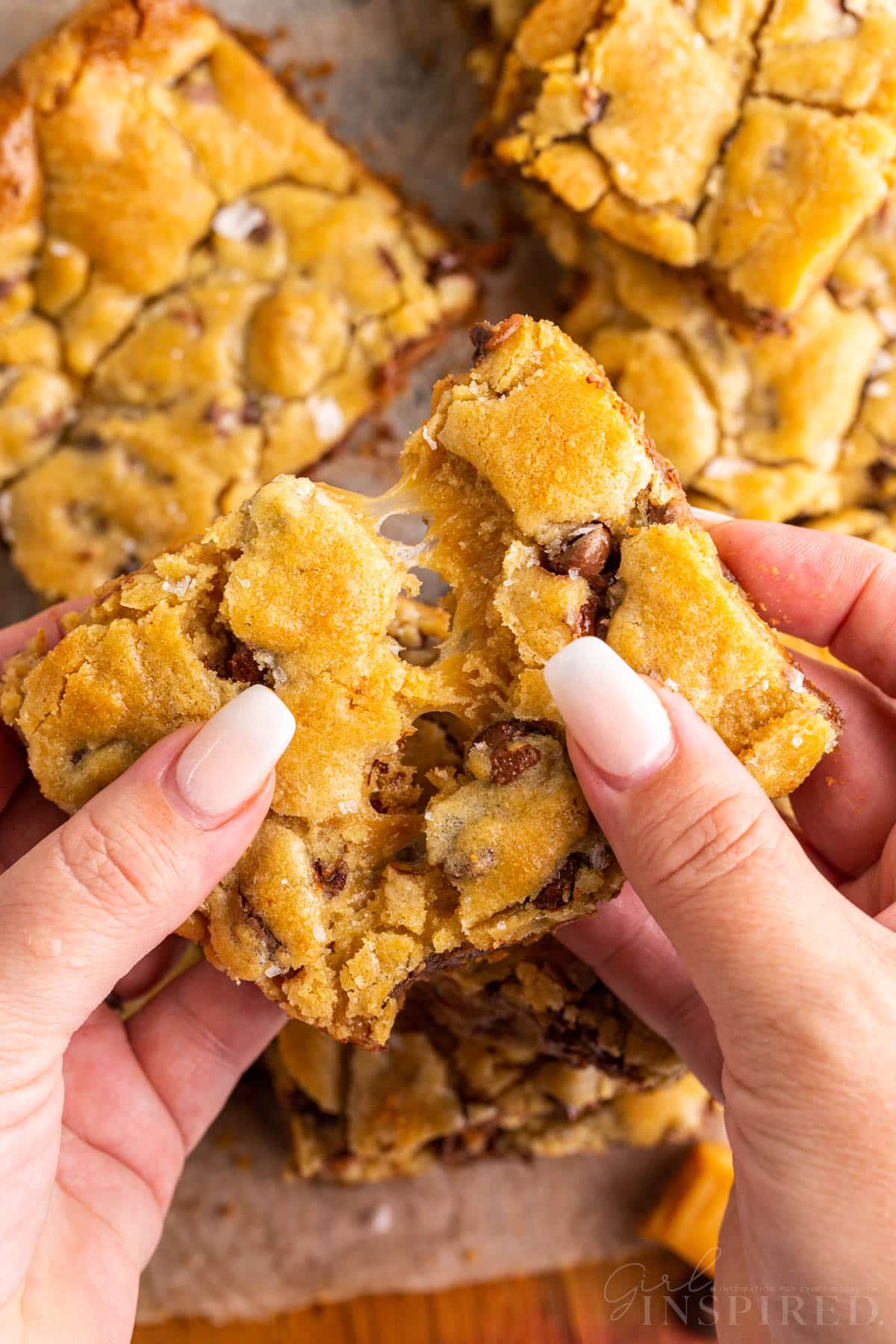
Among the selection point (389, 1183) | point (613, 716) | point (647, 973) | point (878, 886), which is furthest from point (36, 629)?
point (389, 1183)

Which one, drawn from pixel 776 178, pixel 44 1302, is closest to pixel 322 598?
pixel 44 1302

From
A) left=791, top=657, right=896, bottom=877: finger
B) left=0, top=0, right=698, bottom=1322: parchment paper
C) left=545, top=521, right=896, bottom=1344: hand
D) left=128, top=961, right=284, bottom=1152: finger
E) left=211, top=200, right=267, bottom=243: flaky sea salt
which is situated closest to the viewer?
left=545, top=521, right=896, bottom=1344: hand

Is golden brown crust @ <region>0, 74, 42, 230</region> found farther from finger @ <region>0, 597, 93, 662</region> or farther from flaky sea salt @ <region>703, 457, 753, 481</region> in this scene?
flaky sea salt @ <region>703, 457, 753, 481</region>

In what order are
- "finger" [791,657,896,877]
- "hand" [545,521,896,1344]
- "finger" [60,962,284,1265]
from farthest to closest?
1. "finger" [60,962,284,1265]
2. "finger" [791,657,896,877]
3. "hand" [545,521,896,1344]

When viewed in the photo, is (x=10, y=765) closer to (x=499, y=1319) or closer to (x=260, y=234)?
(x=260, y=234)

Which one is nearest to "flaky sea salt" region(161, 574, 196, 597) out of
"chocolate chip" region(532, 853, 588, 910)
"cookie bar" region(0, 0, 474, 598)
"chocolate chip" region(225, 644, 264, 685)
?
"chocolate chip" region(225, 644, 264, 685)

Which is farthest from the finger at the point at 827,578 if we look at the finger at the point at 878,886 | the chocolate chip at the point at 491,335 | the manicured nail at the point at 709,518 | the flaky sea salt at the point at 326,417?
the flaky sea salt at the point at 326,417
